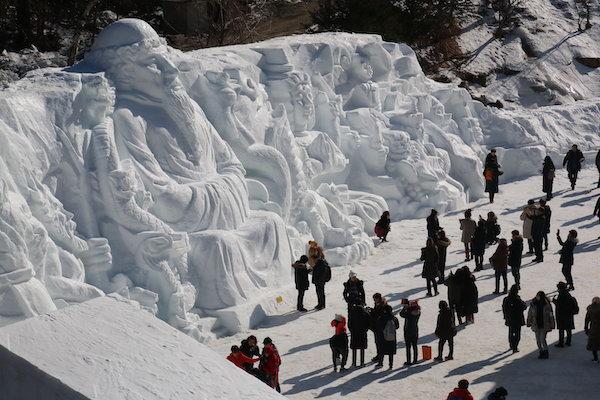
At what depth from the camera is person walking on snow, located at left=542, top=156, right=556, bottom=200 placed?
22.6m

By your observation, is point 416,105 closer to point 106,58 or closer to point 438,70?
point 438,70

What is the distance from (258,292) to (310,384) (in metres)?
3.15

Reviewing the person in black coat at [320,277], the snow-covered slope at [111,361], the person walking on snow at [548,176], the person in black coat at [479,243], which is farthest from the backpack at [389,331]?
Result: the person walking on snow at [548,176]

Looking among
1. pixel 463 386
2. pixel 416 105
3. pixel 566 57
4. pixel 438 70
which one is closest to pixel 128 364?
pixel 463 386

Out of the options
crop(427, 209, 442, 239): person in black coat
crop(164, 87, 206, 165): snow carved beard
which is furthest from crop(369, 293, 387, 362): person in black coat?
crop(427, 209, 442, 239): person in black coat

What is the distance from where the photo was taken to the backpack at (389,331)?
13430mm

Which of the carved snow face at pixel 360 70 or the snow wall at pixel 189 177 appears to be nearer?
the snow wall at pixel 189 177

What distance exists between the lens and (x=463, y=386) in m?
10.4

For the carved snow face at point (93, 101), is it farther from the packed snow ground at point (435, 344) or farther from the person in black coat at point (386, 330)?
the person in black coat at point (386, 330)

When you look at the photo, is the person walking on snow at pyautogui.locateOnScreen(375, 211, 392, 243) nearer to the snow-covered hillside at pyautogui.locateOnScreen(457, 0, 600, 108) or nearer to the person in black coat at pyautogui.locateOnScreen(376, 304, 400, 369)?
the person in black coat at pyautogui.locateOnScreen(376, 304, 400, 369)

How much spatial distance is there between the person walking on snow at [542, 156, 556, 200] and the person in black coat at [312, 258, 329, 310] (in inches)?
317

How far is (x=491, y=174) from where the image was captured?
23.0 m

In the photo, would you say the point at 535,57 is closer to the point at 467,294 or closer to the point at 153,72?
the point at 153,72

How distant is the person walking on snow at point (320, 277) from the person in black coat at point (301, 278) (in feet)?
0.42
